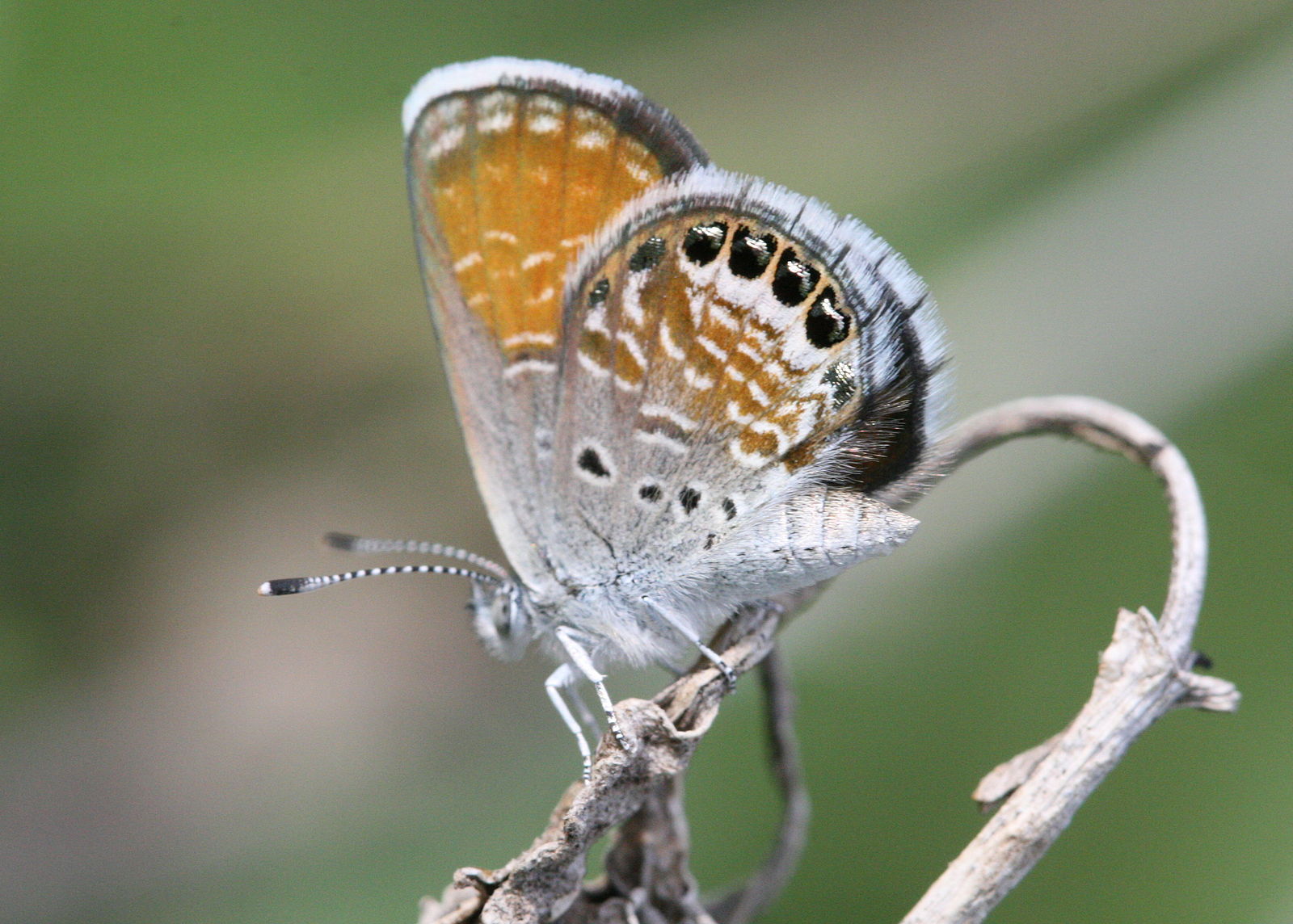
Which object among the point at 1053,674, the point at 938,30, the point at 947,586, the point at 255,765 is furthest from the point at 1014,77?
the point at 255,765

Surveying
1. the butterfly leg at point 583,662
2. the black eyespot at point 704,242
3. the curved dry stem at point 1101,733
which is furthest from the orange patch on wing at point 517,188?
the curved dry stem at point 1101,733

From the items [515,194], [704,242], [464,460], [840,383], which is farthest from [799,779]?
[464,460]

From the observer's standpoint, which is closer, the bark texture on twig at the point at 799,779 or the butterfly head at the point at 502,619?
the bark texture on twig at the point at 799,779

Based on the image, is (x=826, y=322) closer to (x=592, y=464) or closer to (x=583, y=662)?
(x=592, y=464)

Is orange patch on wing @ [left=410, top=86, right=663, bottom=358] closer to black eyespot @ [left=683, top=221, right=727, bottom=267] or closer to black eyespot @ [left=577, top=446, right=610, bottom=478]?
black eyespot @ [left=683, top=221, right=727, bottom=267]

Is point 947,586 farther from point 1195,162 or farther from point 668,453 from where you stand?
point 1195,162

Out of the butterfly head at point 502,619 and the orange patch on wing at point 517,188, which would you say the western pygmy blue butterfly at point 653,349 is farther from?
the butterfly head at point 502,619
